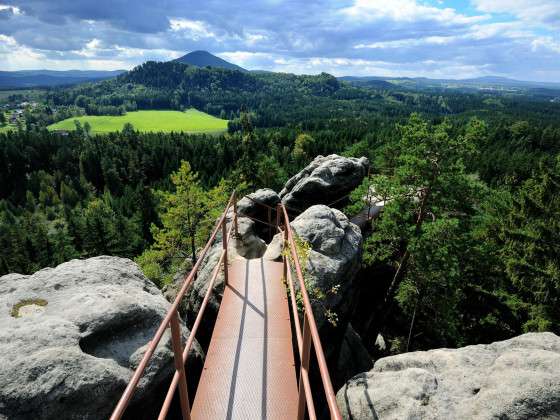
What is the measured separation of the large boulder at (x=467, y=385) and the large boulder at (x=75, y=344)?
3603mm

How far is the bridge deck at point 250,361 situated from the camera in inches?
208

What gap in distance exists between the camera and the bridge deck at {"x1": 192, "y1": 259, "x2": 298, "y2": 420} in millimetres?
5285

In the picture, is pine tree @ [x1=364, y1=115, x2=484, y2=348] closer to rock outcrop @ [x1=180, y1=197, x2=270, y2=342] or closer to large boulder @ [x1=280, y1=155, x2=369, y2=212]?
rock outcrop @ [x1=180, y1=197, x2=270, y2=342]

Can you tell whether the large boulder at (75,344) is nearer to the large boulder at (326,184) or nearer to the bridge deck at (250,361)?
the bridge deck at (250,361)

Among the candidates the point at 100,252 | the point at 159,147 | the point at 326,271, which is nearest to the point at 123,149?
the point at 159,147

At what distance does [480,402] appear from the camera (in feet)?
18.1

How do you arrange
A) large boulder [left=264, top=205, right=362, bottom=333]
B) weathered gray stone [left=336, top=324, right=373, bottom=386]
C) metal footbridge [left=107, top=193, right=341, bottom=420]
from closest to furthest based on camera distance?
metal footbridge [left=107, top=193, right=341, bottom=420]
large boulder [left=264, top=205, right=362, bottom=333]
weathered gray stone [left=336, top=324, right=373, bottom=386]

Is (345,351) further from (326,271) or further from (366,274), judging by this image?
(366,274)

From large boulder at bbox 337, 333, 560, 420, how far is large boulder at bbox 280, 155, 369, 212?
63.2 ft

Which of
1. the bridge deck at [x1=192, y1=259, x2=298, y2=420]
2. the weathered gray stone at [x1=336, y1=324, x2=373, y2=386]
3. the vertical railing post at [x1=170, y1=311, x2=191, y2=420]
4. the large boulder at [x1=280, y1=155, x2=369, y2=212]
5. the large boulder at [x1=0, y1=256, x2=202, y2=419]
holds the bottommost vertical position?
the weathered gray stone at [x1=336, y1=324, x2=373, y2=386]

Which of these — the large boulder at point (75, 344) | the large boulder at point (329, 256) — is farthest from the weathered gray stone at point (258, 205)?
the large boulder at point (75, 344)

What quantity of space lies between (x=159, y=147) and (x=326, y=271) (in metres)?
111

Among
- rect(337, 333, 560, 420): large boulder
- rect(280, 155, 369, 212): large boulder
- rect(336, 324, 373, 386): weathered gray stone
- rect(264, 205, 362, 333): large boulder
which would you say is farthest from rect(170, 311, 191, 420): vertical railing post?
rect(280, 155, 369, 212): large boulder

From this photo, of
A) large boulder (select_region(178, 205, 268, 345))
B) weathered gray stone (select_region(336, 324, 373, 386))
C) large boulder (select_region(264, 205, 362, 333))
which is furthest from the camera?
weathered gray stone (select_region(336, 324, 373, 386))
